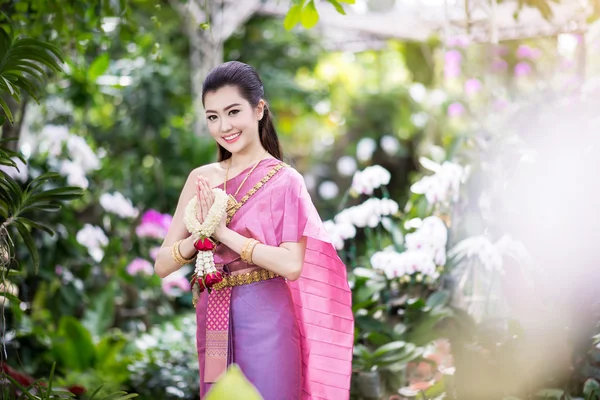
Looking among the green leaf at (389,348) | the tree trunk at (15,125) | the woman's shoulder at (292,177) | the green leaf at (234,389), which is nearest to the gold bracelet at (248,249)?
the woman's shoulder at (292,177)

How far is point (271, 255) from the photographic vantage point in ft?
6.81

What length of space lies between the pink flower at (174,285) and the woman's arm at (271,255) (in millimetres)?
3278

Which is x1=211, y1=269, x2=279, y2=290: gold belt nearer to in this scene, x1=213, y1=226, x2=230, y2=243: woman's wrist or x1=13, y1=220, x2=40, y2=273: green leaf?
x1=213, y1=226, x2=230, y2=243: woman's wrist

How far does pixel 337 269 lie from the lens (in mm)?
2328

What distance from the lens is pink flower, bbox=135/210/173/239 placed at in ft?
17.2

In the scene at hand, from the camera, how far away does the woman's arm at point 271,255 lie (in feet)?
6.80

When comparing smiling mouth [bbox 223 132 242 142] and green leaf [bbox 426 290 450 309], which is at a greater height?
smiling mouth [bbox 223 132 242 142]

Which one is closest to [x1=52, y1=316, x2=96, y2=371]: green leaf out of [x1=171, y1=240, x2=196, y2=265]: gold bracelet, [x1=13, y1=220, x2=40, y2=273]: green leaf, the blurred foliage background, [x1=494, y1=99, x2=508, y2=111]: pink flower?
the blurred foliage background

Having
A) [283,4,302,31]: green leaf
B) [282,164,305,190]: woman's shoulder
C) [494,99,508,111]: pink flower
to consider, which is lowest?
[282,164,305,190]: woman's shoulder

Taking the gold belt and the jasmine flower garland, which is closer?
the jasmine flower garland

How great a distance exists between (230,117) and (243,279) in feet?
1.54

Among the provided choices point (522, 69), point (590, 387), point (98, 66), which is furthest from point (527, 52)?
point (590, 387)

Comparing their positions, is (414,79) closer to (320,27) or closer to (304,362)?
(320,27)

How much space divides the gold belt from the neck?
325 millimetres
